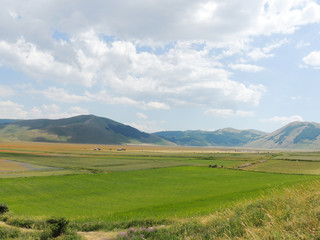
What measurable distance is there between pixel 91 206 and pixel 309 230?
28151 mm

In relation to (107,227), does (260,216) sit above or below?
above

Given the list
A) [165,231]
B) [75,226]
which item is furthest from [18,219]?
[165,231]

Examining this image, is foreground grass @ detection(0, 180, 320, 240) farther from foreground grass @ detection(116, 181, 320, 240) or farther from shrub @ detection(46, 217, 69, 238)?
shrub @ detection(46, 217, 69, 238)

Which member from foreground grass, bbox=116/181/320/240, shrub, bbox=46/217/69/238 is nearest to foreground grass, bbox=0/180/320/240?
foreground grass, bbox=116/181/320/240

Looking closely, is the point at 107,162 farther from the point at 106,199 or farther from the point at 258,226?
the point at 258,226

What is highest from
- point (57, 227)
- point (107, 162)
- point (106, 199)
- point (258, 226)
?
point (258, 226)

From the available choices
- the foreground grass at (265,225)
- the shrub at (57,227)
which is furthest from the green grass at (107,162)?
the foreground grass at (265,225)

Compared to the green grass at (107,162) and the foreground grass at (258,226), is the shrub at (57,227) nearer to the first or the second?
the foreground grass at (258,226)

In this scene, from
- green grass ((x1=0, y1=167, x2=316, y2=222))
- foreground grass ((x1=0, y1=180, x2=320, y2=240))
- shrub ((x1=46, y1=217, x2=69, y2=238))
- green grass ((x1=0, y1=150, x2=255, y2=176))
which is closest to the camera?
foreground grass ((x1=0, y1=180, x2=320, y2=240))

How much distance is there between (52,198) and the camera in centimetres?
3759

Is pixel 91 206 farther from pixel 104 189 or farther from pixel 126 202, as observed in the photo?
pixel 104 189

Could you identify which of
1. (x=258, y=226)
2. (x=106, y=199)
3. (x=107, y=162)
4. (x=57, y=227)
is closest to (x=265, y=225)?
(x=258, y=226)

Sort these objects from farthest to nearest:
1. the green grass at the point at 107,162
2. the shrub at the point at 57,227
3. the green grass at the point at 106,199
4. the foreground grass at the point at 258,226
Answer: the green grass at the point at 107,162
the green grass at the point at 106,199
the shrub at the point at 57,227
the foreground grass at the point at 258,226

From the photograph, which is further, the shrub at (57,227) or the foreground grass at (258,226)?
the shrub at (57,227)
